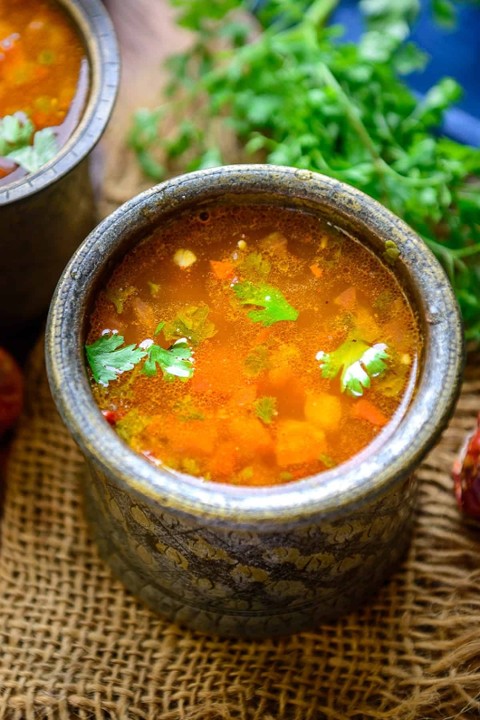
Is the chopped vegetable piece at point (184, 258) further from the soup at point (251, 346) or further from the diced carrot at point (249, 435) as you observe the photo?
the diced carrot at point (249, 435)

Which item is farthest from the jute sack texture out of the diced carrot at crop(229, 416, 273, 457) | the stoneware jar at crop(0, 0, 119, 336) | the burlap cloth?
the diced carrot at crop(229, 416, 273, 457)

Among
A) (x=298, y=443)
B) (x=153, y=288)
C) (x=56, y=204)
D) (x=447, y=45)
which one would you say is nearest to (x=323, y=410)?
(x=298, y=443)

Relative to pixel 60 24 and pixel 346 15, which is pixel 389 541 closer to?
pixel 60 24

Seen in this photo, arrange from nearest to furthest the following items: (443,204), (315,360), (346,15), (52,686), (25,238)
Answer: (315,360), (52,686), (25,238), (443,204), (346,15)

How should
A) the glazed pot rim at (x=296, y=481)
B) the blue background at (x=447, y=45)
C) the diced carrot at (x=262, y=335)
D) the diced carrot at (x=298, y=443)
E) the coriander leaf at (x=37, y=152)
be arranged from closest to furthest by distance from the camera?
the glazed pot rim at (x=296, y=481) < the diced carrot at (x=298, y=443) < the diced carrot at (x=262, y=335) < the coriander leaf at (x=37, y=152) < the blue background at (x=447, y=45)

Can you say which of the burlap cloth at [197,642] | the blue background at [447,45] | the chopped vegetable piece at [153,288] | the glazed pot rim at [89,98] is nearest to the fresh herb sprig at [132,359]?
the chopped vegetable piece at [153,288]

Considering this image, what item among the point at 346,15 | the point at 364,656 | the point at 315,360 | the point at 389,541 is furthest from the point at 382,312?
the point at 346,15

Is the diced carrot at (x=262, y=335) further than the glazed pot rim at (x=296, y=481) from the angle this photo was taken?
Yes
